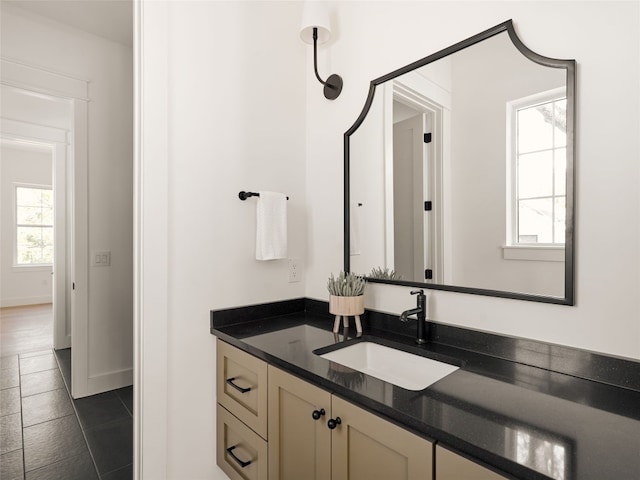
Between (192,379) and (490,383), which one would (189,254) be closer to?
(192,379)

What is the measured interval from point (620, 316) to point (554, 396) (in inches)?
11.3

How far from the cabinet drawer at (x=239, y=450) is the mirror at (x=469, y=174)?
789 mm

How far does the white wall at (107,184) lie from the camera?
8.61 feet

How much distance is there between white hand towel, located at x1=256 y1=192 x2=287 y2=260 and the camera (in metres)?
1.63

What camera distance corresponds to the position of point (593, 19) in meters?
0.98

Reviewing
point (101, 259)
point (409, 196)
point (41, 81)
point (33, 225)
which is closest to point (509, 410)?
point (409, 196)

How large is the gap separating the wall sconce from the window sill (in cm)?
107

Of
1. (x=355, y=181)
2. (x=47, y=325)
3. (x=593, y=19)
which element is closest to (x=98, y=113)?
(x=355, y=181)

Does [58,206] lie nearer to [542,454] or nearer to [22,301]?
[22,301]

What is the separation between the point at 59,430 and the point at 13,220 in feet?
18.2

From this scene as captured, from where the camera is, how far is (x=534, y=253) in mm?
1120

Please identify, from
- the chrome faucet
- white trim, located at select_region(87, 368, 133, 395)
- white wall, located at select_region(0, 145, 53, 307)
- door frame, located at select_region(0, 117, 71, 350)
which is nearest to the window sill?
the chrome faucet

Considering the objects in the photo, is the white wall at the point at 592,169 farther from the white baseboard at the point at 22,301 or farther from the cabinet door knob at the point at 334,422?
the white baseboard at the point at 22,301

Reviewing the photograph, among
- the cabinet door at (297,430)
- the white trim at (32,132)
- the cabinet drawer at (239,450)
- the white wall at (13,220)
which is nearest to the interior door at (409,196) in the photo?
the cabinet door at (297,430)
